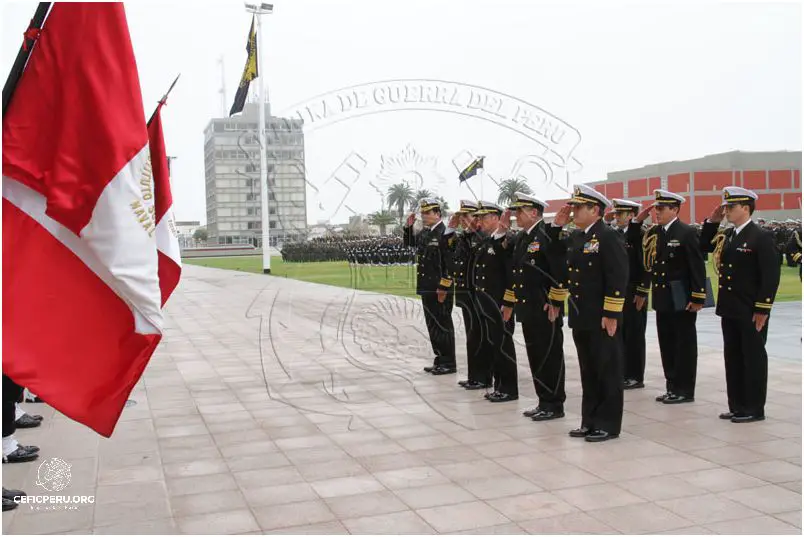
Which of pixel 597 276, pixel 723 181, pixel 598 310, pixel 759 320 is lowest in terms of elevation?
pixel 759 320

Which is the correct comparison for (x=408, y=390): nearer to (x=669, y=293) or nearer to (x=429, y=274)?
(x=429, y=274)

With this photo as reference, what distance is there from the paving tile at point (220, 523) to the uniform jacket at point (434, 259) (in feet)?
13.5

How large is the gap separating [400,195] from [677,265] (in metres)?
3.00

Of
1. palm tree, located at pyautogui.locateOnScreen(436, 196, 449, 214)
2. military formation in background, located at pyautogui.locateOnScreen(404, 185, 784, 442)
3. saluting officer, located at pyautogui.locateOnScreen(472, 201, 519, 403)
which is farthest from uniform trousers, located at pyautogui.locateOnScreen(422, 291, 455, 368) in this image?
saluting officer, located at pyautogui.locateOnScreen(472, 201, 519, 403)

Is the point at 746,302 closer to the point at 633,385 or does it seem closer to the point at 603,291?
the point at 603,291

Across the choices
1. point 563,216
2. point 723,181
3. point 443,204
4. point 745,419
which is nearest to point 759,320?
point 745,419

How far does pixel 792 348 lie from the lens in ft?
28.5

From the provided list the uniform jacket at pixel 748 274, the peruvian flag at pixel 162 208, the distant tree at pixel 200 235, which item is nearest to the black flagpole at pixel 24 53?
the peruvian flag at pixel 162 208

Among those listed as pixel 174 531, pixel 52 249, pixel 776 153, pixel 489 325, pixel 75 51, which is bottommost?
pixel 174 531

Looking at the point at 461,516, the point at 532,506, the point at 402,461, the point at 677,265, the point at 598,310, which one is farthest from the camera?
the point at 677,265

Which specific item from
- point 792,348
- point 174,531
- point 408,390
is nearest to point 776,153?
point 792,348

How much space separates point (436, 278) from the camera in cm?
791

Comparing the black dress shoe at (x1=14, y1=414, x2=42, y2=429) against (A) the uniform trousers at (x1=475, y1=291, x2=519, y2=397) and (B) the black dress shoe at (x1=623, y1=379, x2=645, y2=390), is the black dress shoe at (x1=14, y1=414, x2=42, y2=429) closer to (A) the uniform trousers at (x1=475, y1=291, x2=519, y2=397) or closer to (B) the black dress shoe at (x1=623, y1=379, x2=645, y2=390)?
(A) the uniform trousers at (x1=475, y1=291, x2=519, y2=397)

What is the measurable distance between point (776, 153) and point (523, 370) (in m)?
55.4
